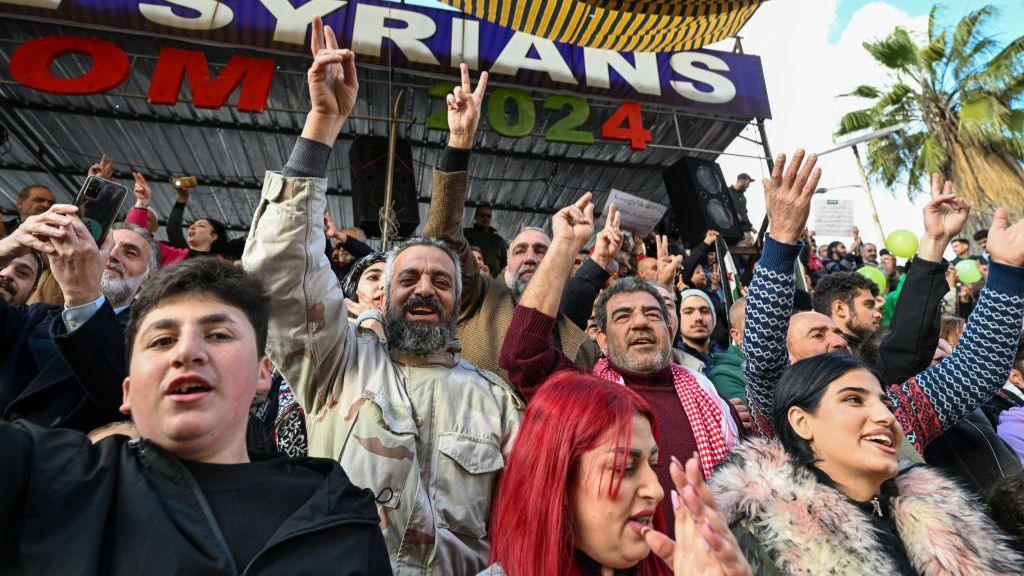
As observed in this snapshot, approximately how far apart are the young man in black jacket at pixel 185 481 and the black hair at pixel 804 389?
4.52 feet

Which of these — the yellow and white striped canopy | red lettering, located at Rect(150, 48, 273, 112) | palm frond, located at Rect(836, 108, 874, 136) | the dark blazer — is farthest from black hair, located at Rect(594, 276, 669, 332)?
palm frond, located at Rect(836, 108, 874, 136)

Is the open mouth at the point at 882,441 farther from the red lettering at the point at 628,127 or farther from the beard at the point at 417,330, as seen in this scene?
the red lettering at the point at 628,127

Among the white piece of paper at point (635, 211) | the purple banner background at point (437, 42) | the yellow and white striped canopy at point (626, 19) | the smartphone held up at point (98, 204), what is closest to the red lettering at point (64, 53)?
the purple banner background at point (437, 42)

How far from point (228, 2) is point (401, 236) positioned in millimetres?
3266

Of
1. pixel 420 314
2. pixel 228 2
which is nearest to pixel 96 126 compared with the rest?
pixel 228 2

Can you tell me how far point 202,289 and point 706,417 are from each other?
191 centimetres

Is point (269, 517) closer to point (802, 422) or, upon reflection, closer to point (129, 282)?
point (802, 422)

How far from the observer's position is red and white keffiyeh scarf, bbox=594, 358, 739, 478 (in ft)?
8.21

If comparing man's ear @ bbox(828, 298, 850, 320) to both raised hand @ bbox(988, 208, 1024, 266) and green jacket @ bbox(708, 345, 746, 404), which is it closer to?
green jacket @ bbox(708, 345, 746, 404)

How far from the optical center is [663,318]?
2.96 metres

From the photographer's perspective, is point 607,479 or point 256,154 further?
point 256,154

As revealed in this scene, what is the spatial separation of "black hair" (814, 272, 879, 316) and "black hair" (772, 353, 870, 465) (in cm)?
150

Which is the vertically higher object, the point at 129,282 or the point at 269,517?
the point at 129,282

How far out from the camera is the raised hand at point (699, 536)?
3.91 feet
